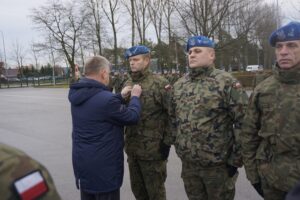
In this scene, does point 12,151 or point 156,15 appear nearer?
point 12,151

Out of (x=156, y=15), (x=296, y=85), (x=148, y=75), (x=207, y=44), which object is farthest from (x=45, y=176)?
(x=156, y=15)

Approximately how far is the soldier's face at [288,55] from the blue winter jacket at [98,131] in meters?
1.31

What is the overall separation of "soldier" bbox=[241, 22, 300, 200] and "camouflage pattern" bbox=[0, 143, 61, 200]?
1.86 m

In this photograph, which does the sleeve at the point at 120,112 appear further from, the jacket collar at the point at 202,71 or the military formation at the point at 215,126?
the jacket collar at the point at 202,71

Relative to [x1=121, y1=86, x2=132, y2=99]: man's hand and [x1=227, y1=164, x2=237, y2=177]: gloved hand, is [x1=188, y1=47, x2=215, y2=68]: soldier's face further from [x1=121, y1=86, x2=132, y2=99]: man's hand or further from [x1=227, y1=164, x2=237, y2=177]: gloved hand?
[x1=227, y1=164, x2=237, y2=177]: gloved hand

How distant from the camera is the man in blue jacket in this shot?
330 centimetres

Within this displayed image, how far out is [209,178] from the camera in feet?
11.0

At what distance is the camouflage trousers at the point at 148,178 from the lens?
399 cm

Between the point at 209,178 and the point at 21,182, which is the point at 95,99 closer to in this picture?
the point at 209,178

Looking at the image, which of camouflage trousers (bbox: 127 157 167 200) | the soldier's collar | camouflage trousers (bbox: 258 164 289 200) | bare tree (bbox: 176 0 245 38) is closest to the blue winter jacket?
camouflage trousers (bbox: 127 157 167 200)

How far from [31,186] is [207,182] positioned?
2.41 m

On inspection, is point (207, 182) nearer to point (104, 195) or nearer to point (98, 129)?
point (104, 195)

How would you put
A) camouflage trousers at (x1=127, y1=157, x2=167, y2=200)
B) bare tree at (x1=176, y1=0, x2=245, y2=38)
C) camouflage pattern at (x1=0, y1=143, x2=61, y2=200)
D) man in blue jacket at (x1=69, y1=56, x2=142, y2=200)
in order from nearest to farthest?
camouflage pattern at (x1=0, y1=143, x2=61, y2=200) → man in blue jacket at (x1=69, y1=56, x2=142, y2=200) → camouflage trousers at (x1=127, y1=157, x2=167, y2=200) → bare tree at (x1=176, y1=0, x2=245, y2=38)

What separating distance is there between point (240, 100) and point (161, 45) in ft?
124
